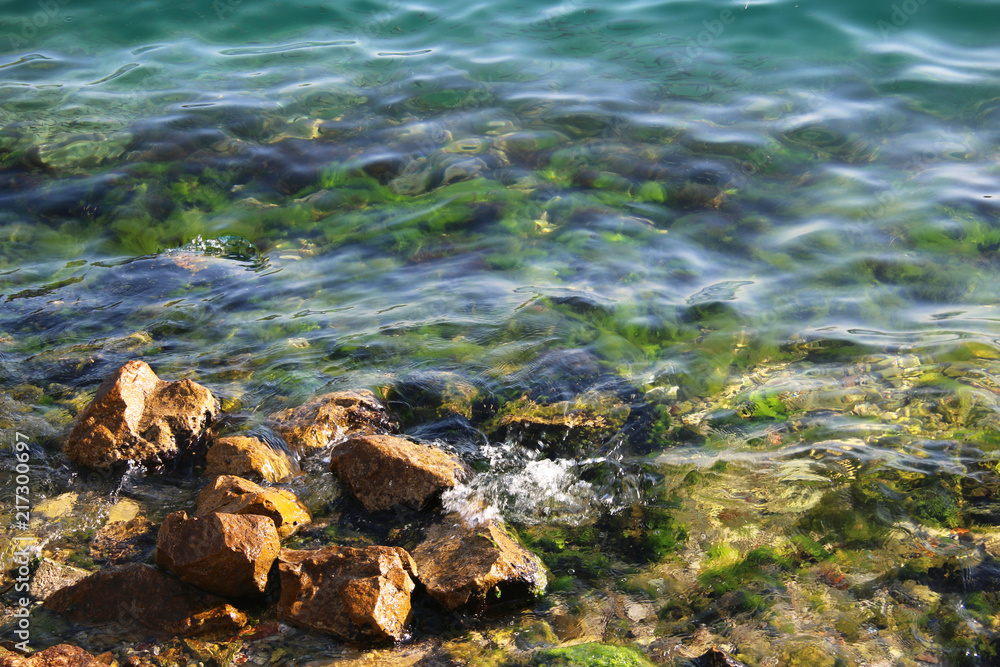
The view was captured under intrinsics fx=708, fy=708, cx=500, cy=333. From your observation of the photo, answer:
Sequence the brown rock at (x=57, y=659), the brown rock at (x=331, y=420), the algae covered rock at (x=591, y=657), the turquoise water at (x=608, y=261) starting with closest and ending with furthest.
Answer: the brown rock at (x=57, y=659) → the algae covered rock at (x=591, y=657) → the turquoise water at (x=608, y=261) → the brown rock at (x=331, y=420)

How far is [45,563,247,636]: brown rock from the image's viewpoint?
9.59 ft

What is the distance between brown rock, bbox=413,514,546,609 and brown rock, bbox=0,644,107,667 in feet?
4.25

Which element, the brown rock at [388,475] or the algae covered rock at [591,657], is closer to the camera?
the algae covered rock at [591,657]

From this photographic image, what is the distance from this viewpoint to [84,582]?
3.02 meters

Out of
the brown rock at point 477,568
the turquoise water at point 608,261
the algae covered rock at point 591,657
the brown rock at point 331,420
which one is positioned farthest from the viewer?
the brown rock at point 331,420

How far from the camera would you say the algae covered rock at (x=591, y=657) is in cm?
269

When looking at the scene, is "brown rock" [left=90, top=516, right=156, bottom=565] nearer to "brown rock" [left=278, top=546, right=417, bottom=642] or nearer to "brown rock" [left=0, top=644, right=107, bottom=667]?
"brown rock" [left=0, top=644, right=107, bottom=667]

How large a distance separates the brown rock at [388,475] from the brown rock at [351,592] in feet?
1.66

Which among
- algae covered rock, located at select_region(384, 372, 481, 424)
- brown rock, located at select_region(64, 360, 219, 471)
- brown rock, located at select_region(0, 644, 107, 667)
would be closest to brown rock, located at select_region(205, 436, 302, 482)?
brown rock, located at select_region(64, 360, 219, 471)

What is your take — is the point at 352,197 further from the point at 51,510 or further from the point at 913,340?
the point at 913,340

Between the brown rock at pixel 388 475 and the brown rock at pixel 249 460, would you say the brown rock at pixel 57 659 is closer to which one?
the brown rock at pixel 249 460

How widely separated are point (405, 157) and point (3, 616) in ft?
17.9

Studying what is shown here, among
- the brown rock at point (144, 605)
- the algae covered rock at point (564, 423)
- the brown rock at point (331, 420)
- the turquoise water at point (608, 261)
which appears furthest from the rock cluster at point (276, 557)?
the algae covered rock at point (564, 423)

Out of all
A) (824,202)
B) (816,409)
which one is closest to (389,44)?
(824,202)
